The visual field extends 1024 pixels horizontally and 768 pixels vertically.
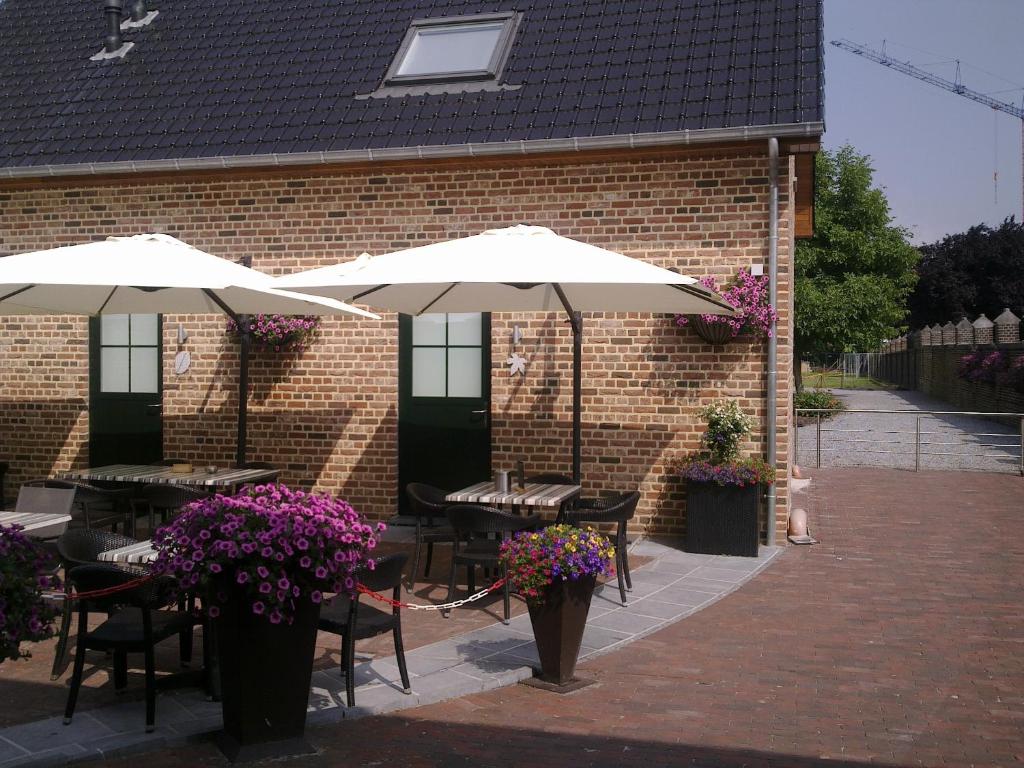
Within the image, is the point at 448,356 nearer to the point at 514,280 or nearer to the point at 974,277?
the point at 514,280

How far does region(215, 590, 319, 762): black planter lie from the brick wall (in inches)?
212

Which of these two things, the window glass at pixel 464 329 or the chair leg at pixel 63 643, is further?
the window glass at pixel 464 329

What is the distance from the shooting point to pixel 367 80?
36.5 ft

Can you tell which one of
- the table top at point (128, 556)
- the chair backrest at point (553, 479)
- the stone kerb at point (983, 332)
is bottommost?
the table top at point (128, 556)

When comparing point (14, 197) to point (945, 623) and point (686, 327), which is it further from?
point (945, 623)

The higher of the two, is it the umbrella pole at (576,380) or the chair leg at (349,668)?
the umbrella pole at (576,380)

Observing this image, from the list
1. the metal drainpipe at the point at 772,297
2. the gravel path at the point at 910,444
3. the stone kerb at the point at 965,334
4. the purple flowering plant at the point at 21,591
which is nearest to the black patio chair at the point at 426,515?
the metal drainpipe at the point at 772,297

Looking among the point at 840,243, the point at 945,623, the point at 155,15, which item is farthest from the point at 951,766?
the point at 840,243

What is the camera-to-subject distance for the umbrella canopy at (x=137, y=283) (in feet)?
22.8

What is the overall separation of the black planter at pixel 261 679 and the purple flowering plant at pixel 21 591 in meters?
0.85

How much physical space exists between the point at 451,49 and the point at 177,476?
552cm

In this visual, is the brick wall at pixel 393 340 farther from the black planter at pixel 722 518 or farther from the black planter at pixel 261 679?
the black planter at pixel 261 679

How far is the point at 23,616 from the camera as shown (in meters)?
3.65

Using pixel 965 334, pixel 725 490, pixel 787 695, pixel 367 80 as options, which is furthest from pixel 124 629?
pixel 965 334
